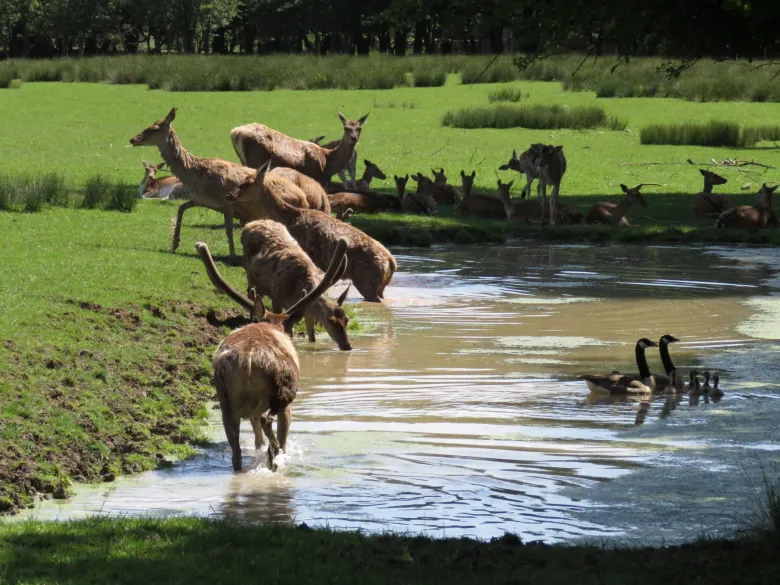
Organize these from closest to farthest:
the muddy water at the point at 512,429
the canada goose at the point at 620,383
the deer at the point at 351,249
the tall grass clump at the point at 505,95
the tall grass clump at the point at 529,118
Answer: the muddy water at the point at 512,429 → the canada goose at the point at 620,383 → the deer at the point at 351,249 → the tall grass clump at the point at 529,118 → the tall grass clump at the point at 505,95

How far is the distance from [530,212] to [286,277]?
9925mm

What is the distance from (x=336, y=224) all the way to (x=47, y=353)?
5238 mm

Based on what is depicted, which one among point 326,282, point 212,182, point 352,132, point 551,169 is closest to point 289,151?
point 352,132

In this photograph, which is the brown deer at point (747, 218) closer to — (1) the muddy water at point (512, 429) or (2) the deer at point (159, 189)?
(1) the muddy water at point (512, 429)

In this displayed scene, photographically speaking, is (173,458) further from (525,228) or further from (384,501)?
(525,228)

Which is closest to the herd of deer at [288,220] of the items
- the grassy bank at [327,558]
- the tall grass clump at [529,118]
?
the grassy bank at [327,558]

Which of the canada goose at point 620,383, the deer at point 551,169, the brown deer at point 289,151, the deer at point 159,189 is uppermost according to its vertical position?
the brown deer at point 289,151

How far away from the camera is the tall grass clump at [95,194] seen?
19156 millimetres

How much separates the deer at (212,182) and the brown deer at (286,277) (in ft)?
9.34

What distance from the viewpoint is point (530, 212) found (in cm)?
2128

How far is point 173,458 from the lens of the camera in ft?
27.8

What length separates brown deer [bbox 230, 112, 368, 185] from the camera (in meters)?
19.3

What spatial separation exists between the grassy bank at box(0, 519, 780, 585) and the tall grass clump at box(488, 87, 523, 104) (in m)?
36.3

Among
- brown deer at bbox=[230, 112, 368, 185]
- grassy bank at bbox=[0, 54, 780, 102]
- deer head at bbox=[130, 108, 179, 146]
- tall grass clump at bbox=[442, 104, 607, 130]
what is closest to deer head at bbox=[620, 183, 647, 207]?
brown deer at bbox=[230, 112, 368, 185]
